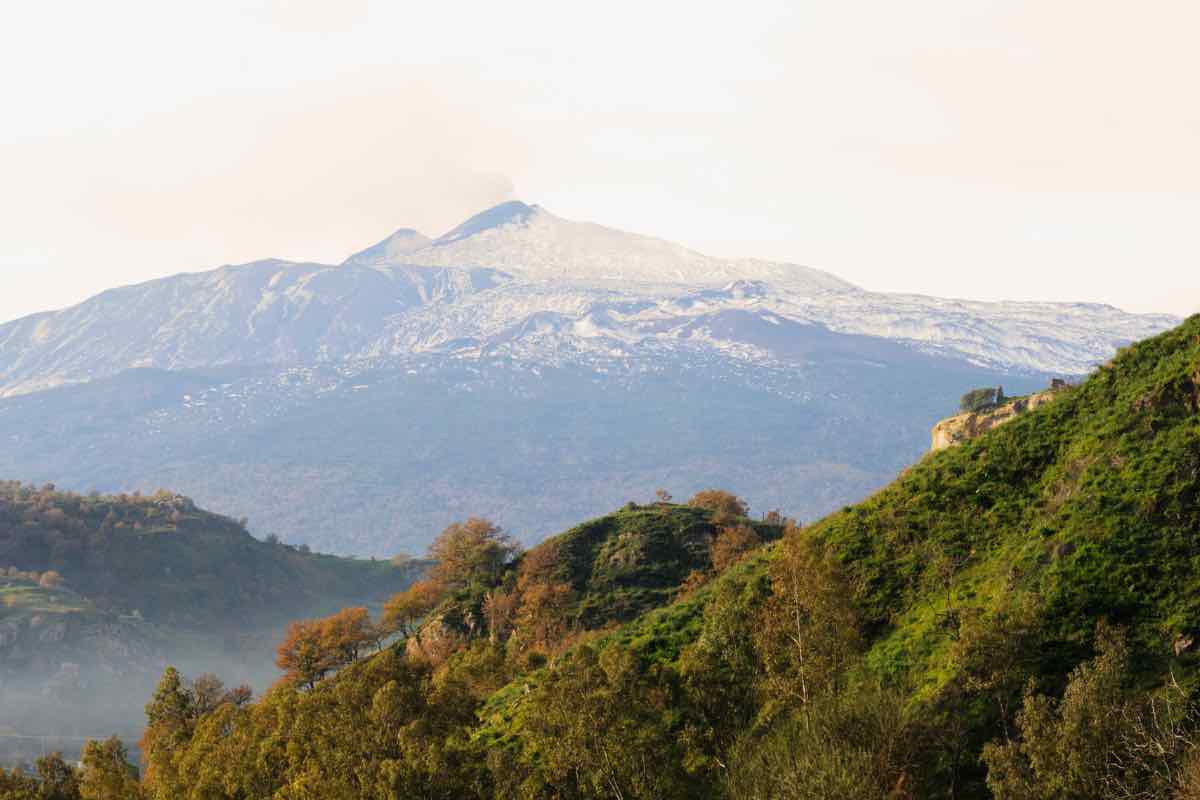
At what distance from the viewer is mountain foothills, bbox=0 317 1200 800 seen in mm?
36875

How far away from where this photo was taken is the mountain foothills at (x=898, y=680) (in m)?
36.9

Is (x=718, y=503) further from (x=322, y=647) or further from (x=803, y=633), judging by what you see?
(x=803, y=633)

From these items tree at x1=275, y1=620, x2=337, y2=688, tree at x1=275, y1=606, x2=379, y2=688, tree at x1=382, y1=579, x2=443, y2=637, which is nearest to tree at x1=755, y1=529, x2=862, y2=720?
tree at x1=275, y1=620, x2=337, y2=688

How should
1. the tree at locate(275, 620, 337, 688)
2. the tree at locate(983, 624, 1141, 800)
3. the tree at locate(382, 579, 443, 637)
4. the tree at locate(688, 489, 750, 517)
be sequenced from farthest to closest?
the tree at locate(382, 579, 443, 637) → the tree at locate(688, 489, 750, 517) → the tree at locate(275, 620, 337, 688) → the tree at locate(983, 624, 1141, 800)

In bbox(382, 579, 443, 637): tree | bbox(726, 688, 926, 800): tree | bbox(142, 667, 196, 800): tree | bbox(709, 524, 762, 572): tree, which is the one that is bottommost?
bbox(382, 579, 443, 637): tree

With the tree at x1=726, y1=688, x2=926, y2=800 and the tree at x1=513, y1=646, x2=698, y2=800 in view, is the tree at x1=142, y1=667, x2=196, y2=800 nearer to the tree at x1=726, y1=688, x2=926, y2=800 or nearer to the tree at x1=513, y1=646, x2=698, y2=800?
the tree at x1=513, y1=646, x2=698, y2=800

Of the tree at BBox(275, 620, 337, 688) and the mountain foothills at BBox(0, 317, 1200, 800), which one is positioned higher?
the mountain foothills at BBox(0, 317, 1200, 800)

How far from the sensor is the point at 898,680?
4719cm

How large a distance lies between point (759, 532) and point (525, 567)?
21.2m

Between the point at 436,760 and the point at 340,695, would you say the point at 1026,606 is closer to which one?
the point at 436,760

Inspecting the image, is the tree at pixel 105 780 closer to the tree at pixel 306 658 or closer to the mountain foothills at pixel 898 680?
the mountain foothills at pixel 898 680

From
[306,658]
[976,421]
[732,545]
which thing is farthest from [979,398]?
[306,658]

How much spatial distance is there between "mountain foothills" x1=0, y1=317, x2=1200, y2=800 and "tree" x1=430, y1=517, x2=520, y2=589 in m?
42.4

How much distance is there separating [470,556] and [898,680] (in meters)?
68.7
